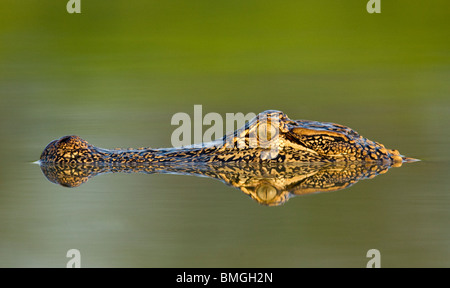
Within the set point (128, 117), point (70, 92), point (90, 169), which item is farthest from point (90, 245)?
point (70, 92)

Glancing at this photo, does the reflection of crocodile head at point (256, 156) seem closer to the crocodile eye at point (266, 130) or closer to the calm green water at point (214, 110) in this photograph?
the crocodile eye at point (266, 130)

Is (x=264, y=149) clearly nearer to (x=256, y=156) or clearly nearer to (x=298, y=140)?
(x=256, y=156)

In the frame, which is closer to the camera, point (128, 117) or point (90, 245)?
point (90, 245)

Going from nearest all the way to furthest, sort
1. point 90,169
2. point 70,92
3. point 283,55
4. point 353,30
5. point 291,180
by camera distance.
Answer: point 291,180 → point 90,169 → point 70,92 → point 283,55 → point 353,30

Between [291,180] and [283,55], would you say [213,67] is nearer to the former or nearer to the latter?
[283,55]

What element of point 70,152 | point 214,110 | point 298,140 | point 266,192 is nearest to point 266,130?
point 298,140

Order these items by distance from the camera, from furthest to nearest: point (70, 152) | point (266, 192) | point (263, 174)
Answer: point (70, 152)
point (263, 174)
point (266, 192)

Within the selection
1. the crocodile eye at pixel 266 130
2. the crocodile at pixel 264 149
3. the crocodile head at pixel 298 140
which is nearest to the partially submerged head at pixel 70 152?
the crocodile at pixel 264 149
